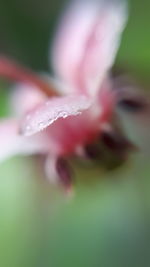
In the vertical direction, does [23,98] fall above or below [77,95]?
above

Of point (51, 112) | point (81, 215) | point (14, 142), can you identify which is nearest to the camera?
point (51, 112)

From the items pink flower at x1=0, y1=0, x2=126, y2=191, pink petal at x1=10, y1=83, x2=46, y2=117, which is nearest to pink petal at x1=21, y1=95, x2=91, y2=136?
pink flower at x1=0, y1=0, x2=126, y2=191

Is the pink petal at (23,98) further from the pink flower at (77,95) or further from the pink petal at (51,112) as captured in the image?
the pink petal at (51,112)

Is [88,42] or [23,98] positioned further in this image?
[23,98]

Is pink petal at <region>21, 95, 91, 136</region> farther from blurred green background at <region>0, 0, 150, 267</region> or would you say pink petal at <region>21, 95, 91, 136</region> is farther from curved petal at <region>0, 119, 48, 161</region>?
blurred green background at <region>0, 0, 150, 267</region>

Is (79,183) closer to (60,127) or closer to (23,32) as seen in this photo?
(60,127)

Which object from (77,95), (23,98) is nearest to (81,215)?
(23,98)

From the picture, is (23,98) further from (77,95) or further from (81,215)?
(77,95)
